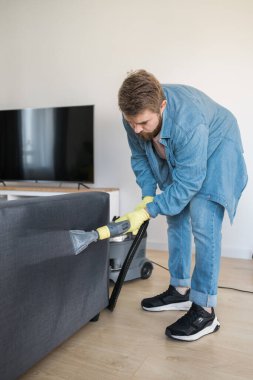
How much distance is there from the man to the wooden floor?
9 centimetres

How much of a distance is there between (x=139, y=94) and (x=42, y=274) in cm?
65

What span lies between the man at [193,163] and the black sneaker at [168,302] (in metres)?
0.21

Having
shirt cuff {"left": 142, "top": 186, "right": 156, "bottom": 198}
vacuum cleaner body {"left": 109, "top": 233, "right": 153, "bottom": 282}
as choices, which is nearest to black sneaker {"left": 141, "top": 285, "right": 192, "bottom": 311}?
vacuum cleaner body {"left": 109, "top": 233, "right": 153, "bottom": 282}

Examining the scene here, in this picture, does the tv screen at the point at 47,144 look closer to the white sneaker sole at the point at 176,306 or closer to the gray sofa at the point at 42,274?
the white sneaker sole at the point at 176,306

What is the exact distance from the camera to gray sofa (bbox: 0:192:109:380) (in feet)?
3.07

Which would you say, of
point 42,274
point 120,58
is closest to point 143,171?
point 42,274

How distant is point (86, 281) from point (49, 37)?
8.15ft

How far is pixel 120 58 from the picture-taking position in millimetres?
2814

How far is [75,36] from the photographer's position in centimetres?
296

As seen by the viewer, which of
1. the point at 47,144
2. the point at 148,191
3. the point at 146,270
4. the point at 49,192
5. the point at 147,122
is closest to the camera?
the point at 147,122

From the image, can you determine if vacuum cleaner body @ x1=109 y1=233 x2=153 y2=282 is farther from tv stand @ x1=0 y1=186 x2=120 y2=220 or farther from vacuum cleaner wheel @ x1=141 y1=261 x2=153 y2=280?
tv stand @ x1=0 y1=186 x2=120 y2=220

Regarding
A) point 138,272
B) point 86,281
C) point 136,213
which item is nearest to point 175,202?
point 136,213

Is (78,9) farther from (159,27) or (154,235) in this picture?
(154,235)

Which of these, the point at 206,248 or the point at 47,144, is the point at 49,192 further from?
the point at 206,248
